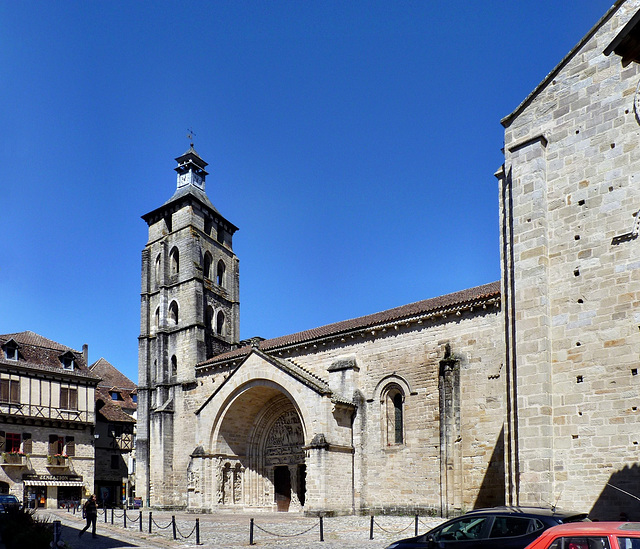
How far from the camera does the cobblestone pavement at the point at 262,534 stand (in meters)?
14.6

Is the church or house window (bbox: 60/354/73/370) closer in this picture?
the church

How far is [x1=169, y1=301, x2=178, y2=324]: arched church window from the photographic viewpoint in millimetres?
A: 33438

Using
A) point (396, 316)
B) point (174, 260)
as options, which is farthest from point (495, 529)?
point (174, 260)

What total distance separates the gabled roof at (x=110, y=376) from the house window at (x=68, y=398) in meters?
9.85

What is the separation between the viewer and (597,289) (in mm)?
12445

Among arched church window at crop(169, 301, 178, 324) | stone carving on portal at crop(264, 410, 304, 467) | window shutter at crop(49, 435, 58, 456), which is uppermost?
arched church window at crop(169, 301, 178, 324)

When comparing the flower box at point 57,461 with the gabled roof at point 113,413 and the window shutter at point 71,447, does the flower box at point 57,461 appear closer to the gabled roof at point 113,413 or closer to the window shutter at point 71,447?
the window shutter at point 71,447

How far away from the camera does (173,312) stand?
33.6 m

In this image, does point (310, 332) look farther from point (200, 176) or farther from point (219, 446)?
point (200, 176)

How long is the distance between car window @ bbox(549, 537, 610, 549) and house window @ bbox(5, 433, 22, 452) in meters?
30.5

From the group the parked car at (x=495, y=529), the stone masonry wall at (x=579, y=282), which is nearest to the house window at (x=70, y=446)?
the stone masonry wall at (x=579, y=282)

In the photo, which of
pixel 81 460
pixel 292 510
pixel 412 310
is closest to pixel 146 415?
pixel 81 460

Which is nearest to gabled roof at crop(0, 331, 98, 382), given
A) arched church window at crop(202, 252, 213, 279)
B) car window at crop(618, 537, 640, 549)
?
arched church window at crop(202, 252, 213, 279)

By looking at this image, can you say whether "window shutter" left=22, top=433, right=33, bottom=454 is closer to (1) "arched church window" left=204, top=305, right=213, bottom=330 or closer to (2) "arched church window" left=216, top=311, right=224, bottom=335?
(1) "arched church window" left=204, top=305, right=213, bottom=330
